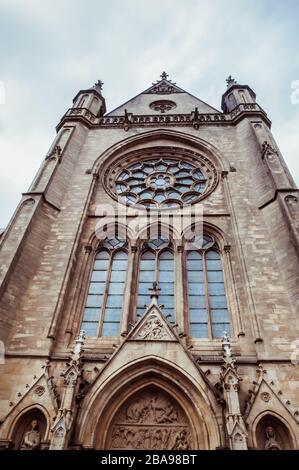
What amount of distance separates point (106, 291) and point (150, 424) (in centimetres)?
386

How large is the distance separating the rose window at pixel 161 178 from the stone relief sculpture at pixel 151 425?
721 centimetres

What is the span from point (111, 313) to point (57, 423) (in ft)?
11.8

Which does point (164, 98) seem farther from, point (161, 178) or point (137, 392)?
point (137, 392)

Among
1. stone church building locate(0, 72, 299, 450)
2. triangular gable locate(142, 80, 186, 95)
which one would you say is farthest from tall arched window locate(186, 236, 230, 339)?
triangular gable locate(142, 80, 186, 95)

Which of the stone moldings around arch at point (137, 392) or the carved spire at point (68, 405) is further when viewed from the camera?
the stone moldings around arch at point (137, 392)

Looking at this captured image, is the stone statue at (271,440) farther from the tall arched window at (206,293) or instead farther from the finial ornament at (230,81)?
the finial ornament at (230,81)

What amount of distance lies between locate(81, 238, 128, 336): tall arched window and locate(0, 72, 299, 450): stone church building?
4 centimetres

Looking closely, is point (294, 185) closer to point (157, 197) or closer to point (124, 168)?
point (157, 197)

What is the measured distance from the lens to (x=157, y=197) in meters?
14.1

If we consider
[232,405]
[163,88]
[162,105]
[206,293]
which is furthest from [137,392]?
[163,88]

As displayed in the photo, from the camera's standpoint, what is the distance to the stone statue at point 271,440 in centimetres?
669

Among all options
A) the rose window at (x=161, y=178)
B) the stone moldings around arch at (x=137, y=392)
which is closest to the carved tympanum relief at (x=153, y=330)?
the stone moldings around arch at (x=137, y=392)

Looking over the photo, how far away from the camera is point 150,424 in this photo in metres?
7.32

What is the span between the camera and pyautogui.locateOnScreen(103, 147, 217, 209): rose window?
13.8 metres
